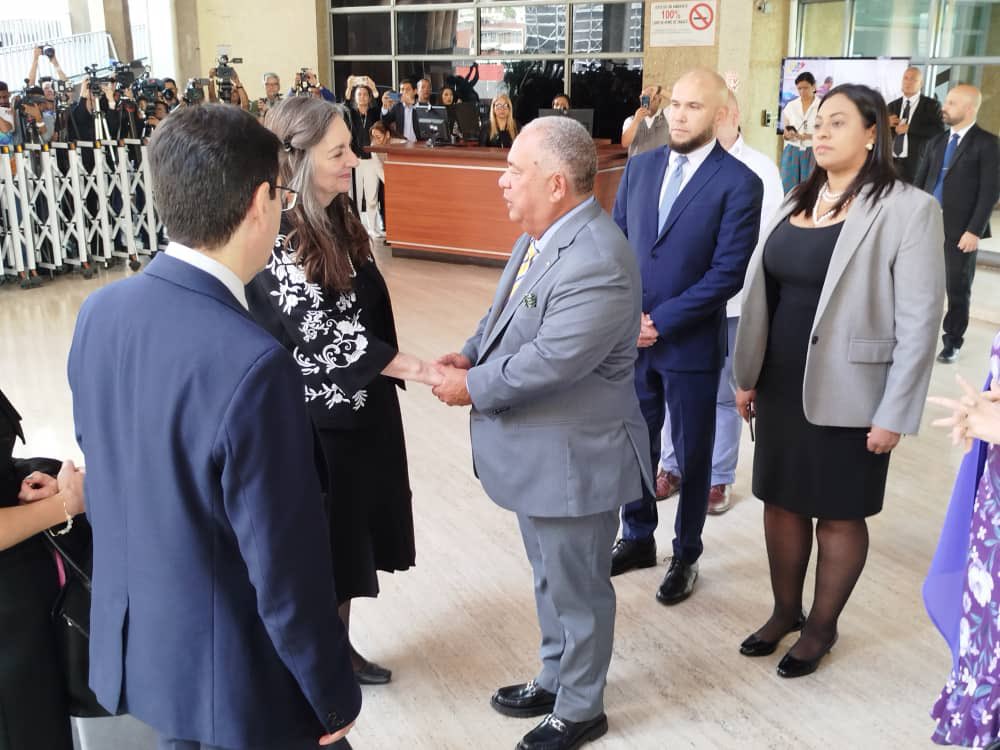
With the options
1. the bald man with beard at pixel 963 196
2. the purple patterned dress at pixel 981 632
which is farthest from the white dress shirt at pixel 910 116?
the purple patterned dress at pixel 981 632

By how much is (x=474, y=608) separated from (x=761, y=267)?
139 centimetres

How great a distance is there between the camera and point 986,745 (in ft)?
6.03

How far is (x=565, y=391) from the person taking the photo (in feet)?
6.92

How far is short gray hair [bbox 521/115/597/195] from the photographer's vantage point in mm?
2037

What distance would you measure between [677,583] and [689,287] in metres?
0.96

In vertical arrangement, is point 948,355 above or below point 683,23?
below

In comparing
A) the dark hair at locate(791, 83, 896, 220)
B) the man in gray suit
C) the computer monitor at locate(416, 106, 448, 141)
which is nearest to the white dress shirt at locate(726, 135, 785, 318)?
the dark hair at locate(791, 83, 896, 220)

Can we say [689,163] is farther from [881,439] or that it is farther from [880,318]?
[881,439]

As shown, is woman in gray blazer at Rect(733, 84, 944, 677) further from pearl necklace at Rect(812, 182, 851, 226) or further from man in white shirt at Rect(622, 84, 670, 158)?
man in white shirt at Rect(622, 84, 670, 158)

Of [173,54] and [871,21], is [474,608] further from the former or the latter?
[173,54]

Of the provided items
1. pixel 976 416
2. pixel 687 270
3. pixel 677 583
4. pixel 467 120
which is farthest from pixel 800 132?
pixel 976 416

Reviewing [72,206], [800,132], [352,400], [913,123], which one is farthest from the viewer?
[800,132]

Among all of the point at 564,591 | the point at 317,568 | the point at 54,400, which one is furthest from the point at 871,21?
the point at 317,568

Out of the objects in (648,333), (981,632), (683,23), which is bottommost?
(981,632)
